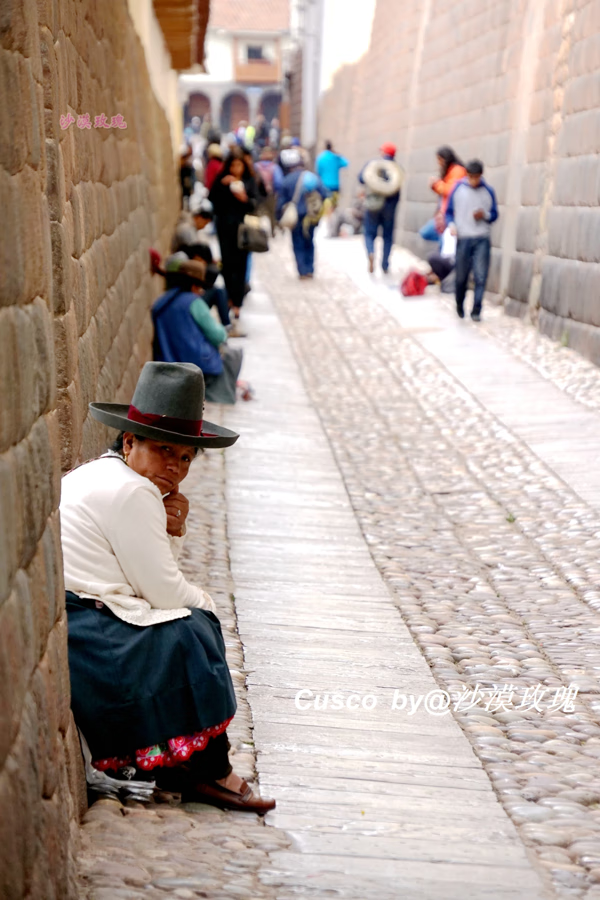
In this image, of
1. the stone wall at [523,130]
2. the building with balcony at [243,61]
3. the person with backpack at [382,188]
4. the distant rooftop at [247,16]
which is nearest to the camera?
the stone wall at [523,130]

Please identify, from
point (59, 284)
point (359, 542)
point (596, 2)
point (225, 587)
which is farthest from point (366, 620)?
point (596, 2)

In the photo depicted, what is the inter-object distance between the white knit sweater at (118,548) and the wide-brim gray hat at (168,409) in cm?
16

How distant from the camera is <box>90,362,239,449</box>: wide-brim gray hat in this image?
317 centimetres

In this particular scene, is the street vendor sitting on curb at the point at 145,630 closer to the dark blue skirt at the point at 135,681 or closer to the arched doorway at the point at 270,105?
the dark blue skirt at the point at 135,681

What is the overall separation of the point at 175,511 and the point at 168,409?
342 mm

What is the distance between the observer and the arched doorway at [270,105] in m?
61.3

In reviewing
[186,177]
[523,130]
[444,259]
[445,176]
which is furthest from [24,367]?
[186,177]

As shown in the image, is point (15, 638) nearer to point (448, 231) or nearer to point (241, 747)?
point (241, 747)

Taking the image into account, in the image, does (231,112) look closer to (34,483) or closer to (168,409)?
(168,409)

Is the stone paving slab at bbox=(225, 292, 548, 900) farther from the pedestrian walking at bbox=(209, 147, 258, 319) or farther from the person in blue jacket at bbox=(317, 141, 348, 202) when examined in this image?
the person in blue jacket at bbox=(317, 141, 348, 202)

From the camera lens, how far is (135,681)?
2.98 meters

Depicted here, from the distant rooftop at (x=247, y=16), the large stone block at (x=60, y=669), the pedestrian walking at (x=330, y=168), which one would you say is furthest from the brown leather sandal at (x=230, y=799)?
the distant rooftop at (x=247, y=16)

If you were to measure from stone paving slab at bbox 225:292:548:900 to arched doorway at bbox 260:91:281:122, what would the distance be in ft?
189

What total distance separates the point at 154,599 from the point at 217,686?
285mm
